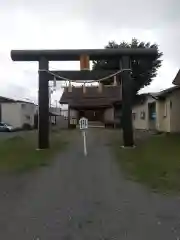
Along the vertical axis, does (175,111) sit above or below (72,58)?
below

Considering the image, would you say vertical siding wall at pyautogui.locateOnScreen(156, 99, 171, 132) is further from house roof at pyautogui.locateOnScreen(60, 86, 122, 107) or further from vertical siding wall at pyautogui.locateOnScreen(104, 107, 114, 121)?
vertical siding wall at pyautogui.locateOnScreen(104, 107, 114, 121)

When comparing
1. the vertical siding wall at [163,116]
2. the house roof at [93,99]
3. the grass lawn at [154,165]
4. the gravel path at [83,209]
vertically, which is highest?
the house roof at [93,99]

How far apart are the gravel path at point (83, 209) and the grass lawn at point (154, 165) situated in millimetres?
562

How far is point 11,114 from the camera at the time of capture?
189ft

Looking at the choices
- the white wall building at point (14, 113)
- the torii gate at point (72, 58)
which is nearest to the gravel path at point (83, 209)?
the torii gate at point (72, 58)

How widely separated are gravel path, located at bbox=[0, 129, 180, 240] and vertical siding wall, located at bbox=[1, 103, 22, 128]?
4628cm

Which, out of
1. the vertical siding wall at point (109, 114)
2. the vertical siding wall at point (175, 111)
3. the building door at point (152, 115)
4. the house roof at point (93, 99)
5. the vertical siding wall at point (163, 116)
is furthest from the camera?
the vertical siding wall at point (109, 114)

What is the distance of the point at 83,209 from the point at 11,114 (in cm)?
5158

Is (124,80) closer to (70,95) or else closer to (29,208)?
(29,208)

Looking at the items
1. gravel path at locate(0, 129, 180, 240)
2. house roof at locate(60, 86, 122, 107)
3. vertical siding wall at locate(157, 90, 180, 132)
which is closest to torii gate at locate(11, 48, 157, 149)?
gravel path at locate(0, 129, 180, 240)

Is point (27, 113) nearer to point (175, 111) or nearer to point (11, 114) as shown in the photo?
point (11, 114)

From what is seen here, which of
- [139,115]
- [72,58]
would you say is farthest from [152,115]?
[72,58]

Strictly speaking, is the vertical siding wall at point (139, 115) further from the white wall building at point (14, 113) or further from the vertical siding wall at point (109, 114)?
the white wall building at point (14, 113)

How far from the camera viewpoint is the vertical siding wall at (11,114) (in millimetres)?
56969
